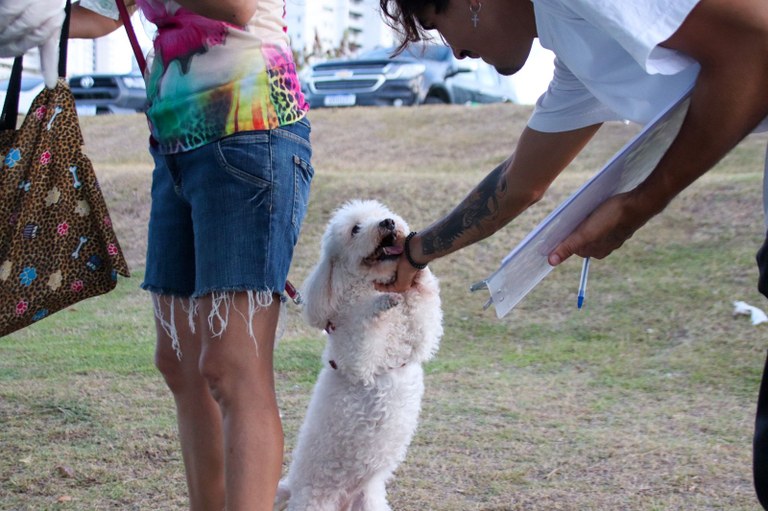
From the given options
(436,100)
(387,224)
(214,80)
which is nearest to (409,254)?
(387,224)

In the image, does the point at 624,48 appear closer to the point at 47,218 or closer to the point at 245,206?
the point at 245,206

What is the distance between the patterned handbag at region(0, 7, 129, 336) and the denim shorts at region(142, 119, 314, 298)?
1.34ft

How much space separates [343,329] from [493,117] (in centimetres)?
838

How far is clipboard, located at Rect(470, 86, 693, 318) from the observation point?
4.50 ft

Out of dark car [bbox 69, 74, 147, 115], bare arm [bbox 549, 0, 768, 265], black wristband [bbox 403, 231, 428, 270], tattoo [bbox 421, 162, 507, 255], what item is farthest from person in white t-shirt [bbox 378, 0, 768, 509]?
dark car [bbox 69, 74, 147, 115]

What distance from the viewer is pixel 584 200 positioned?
151 centimetres

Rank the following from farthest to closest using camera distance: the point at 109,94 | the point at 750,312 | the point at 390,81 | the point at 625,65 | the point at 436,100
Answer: the point at 109,94, the point at 436,100, the point at 390,81, the point at 750,312, the point at 625,65

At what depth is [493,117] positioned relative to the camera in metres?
10.7

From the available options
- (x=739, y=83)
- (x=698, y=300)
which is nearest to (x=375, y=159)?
(x=698, y=300)

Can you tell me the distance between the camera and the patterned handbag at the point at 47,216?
7.30 feet

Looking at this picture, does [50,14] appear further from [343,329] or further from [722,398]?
[722,398]

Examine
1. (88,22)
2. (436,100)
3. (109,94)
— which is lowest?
(109,94)

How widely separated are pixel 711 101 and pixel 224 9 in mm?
1020

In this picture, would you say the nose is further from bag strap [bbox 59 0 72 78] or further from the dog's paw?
bag strap [bbox 59 0 72 78]
